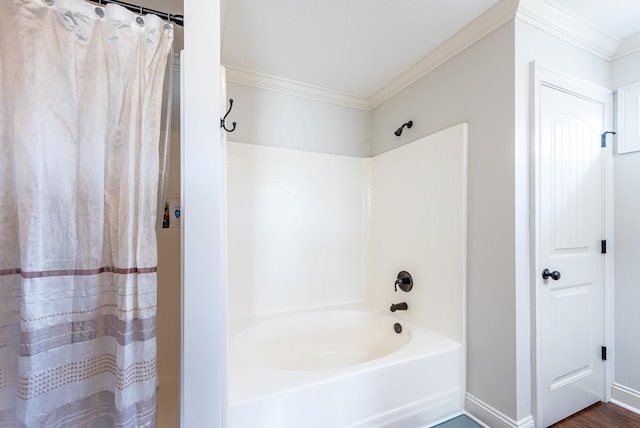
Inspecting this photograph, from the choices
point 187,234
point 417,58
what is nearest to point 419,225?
point 417,58

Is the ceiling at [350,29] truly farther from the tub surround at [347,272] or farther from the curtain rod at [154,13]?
the tub surround at [347,272]

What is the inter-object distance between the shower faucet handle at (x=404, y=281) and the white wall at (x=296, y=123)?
1214 millimetres

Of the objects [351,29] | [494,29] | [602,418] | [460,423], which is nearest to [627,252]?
[602,418]

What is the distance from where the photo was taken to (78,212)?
827mm

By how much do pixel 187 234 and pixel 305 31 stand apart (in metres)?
1.52

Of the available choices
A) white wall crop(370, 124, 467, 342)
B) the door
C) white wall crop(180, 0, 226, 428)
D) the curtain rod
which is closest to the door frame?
the door

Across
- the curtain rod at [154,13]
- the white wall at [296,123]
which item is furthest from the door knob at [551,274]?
the curtain rod at [154,13]

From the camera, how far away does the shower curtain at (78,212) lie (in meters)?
0.76

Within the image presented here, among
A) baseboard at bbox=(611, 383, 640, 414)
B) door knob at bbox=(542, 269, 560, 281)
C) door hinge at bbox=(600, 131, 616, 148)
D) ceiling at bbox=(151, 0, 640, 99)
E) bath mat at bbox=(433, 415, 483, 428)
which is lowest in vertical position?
bath mat at bbox=(433, 415, 483, 428)

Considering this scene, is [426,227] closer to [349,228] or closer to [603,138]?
[349,228]

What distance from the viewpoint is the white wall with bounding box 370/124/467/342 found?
5.68 ft

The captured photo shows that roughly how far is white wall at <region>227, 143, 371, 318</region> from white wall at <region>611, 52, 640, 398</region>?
1728 mm

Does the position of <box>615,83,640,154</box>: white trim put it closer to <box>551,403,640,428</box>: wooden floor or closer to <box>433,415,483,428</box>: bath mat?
<box>551,403,640,428</box>: wooden floor

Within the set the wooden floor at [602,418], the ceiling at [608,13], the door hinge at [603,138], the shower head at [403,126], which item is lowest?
the wooden floor at [602,418]
